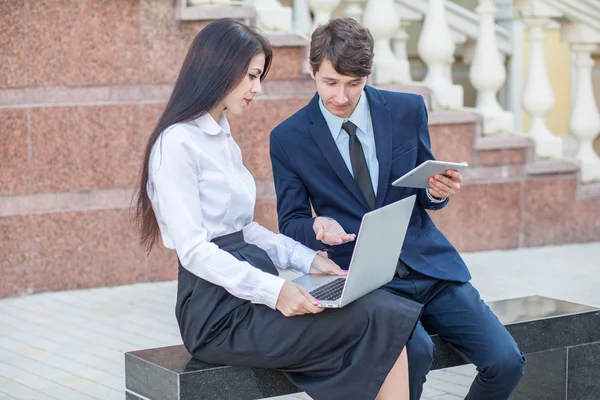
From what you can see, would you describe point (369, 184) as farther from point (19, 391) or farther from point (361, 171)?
point (19, 391)

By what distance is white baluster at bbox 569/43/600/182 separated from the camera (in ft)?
26.0

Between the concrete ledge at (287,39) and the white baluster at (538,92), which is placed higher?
the concrete ledge at (287,39)

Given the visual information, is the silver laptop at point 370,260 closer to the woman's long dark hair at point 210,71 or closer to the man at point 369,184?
the man at point 369,184

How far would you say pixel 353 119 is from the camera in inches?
153

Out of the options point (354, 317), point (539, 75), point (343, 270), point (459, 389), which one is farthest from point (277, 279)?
point (539, 75)

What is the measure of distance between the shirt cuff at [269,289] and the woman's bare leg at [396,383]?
0.40 m

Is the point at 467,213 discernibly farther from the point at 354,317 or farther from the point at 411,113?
the point at 354,317

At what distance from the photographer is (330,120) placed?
388 cm

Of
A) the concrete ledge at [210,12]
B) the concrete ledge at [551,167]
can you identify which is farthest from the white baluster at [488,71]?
the concrete ledge at [210,12]

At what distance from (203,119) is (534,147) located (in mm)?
4598

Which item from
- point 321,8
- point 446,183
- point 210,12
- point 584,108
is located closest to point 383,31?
point 321,8

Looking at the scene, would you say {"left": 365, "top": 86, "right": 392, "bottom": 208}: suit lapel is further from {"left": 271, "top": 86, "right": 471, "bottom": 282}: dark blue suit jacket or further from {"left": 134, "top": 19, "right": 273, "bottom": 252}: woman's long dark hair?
{"left": 134, "top": 19, "right": 273, "bottom": 252}: woman's long dark hair

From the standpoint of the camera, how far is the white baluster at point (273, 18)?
265 inches

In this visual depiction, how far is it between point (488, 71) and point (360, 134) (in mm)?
3842
